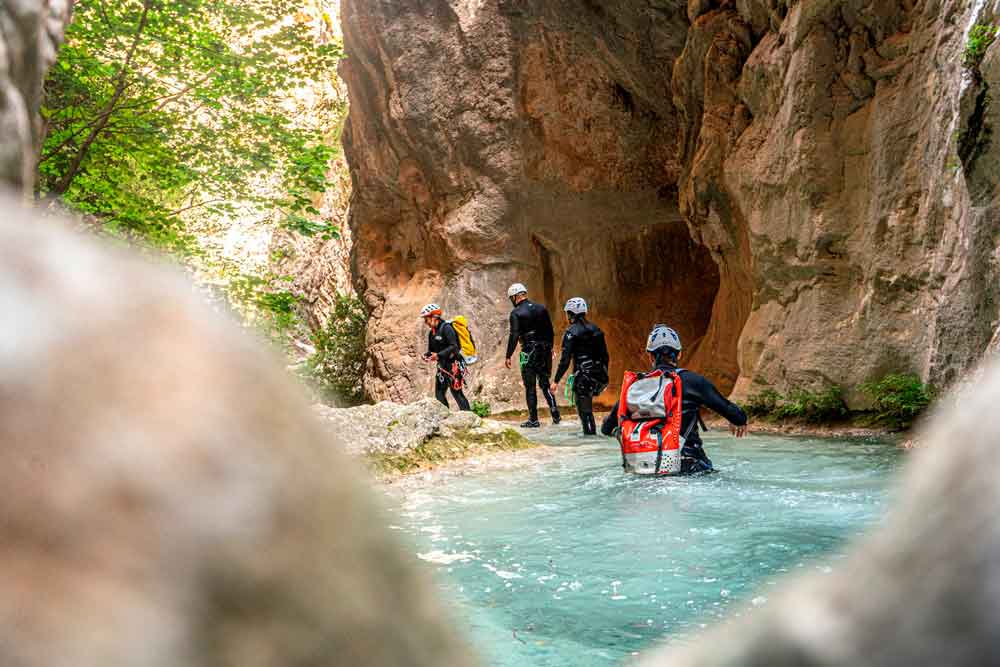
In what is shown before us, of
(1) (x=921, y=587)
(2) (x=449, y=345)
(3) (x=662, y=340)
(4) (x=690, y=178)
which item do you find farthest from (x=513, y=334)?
(1) (x=921, y=587)

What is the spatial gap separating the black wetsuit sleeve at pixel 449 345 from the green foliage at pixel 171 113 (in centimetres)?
399

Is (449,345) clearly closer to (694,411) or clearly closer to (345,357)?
(694,411)

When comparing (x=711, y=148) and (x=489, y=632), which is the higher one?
(x=711, y=148)

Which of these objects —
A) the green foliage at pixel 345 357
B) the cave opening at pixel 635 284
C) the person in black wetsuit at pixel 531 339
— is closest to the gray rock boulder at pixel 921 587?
the person in black wetsuit at pixel 531 339

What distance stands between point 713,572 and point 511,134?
13.8 metres

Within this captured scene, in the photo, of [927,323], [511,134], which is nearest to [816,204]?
[927,323]

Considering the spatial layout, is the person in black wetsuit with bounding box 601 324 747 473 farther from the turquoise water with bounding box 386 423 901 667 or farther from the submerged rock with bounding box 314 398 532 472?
the submerged rock with bounding box 314 398 532 472

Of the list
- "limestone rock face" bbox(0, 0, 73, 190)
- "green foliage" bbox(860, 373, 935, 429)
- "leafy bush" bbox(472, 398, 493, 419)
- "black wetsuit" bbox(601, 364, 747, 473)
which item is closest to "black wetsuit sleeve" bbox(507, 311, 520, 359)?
"leafy bush" bbox(472, 398, 493, 419)

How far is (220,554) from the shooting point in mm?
547

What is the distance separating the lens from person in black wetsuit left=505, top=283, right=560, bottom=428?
12.5 meters

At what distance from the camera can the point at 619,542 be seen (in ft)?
15.8

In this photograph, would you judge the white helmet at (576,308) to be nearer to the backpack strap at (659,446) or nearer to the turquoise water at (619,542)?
the turquoise water at (619,542)

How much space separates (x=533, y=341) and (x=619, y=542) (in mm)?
7914

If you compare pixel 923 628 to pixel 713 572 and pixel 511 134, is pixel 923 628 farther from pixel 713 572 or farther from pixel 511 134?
pixel 511 134
